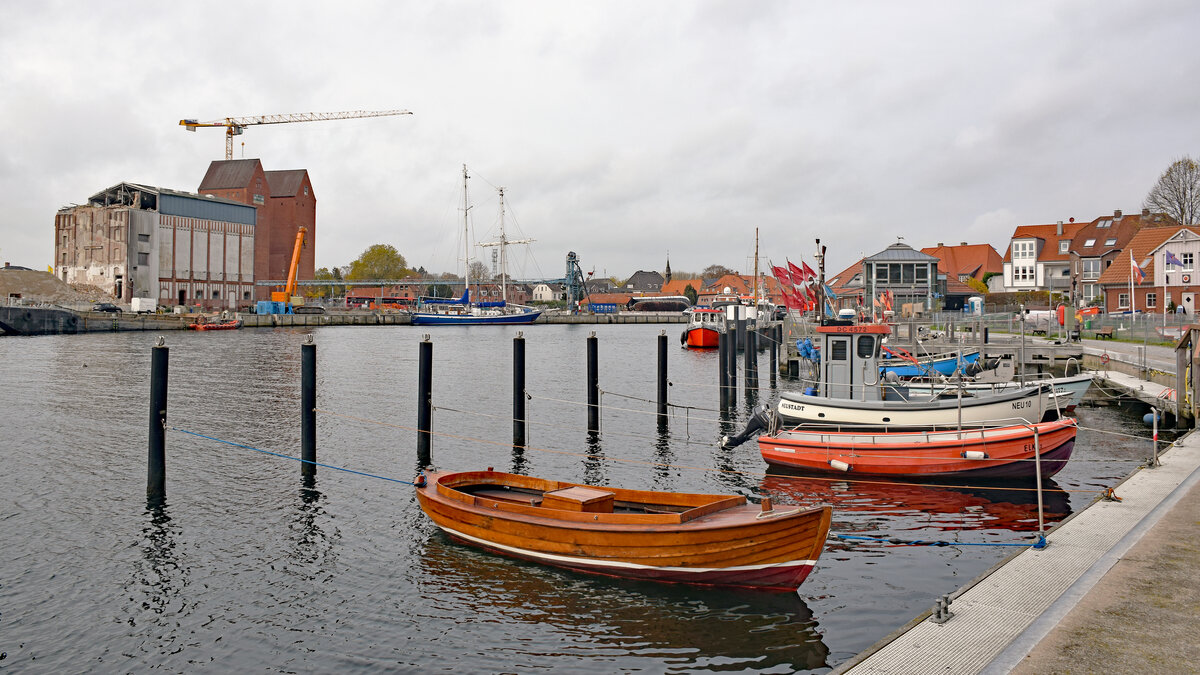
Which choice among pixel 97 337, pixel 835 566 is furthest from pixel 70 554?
pixel 97 337

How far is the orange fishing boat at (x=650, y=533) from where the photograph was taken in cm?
1178

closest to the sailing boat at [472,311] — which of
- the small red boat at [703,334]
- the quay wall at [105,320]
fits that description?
the quay wall at [105,320]

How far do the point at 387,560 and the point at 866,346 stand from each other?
1488cm

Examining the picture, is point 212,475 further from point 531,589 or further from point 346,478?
point 531,589

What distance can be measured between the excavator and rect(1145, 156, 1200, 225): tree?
120384 mm

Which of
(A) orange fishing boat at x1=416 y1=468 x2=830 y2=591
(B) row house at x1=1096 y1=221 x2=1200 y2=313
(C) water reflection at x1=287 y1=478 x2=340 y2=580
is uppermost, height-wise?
(B) row house at x1=1096 y1=221 x2=1200 y2=313

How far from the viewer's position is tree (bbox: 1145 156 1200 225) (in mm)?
73906

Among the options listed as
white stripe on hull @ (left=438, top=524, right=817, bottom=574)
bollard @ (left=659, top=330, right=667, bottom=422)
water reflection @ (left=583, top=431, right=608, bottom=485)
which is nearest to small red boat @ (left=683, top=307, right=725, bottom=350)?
bollard @ (left=659, top=330, right=667, bottom=422)

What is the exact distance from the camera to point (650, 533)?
12211 mm

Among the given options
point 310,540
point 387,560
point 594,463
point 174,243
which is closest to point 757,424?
point 594,463

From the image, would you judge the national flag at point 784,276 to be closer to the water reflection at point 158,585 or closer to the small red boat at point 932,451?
the small red boat at point 932,451

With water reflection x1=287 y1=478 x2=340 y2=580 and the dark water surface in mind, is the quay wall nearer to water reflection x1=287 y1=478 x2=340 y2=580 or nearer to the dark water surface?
the dark water surface

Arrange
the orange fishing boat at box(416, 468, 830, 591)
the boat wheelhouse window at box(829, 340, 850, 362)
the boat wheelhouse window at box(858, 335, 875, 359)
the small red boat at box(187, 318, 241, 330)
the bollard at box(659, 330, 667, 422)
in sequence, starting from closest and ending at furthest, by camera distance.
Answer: the orange fishing boat at box(416, 468, 830, 591), the boat wheelhouse window at box(858, 335, 875, 359), the boat wheelhouse window at box(829, 340, 850, 362), the bollard at box(659, 330, 667, 422), the small red boat at box(187, 318, 241, 330)

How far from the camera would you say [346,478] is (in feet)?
68.5
